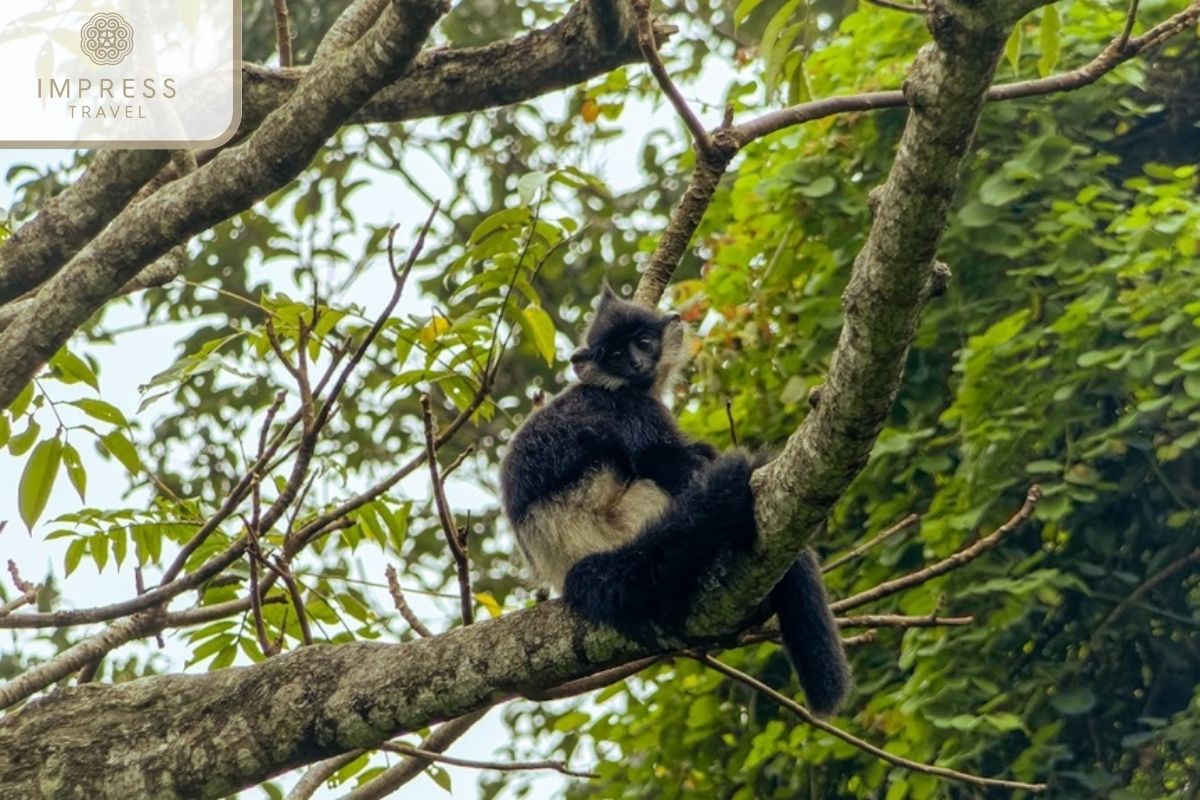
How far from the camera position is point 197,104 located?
4.26 metres

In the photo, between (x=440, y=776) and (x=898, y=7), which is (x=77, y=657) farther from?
(x=898, y=7)

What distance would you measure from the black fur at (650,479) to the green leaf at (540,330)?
31 cm

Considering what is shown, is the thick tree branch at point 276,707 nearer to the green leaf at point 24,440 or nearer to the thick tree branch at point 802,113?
the green leaf at point 24,440

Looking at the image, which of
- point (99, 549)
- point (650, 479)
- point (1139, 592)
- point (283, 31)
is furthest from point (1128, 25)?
point (1139, 592)

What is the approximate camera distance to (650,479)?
4.30m

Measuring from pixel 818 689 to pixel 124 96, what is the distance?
2281mm

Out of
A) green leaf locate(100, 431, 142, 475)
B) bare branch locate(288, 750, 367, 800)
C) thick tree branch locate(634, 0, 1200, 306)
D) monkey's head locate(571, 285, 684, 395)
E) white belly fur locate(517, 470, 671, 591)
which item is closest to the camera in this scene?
thick tree branch locate(634, 0, 1200, 306)

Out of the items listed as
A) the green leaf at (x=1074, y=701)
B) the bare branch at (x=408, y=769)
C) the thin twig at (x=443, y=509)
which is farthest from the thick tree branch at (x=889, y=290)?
the green leaf at (x=1074, y=701)

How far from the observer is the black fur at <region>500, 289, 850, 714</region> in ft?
10.5

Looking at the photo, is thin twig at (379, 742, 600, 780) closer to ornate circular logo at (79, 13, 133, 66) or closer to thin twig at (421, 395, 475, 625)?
thin twig at (421, 395, 475, 625)

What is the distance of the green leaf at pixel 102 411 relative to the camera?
12.7 feet

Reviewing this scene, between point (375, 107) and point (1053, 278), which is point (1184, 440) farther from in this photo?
point (375, 107)

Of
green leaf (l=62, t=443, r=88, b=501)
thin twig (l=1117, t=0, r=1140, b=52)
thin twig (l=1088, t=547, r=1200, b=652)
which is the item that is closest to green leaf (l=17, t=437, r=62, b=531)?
green leaf (l=62, t=443, r=88, b=501)

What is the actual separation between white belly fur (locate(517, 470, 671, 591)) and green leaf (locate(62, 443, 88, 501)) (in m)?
1.18
